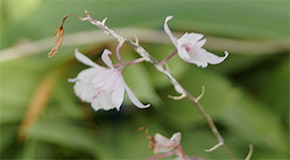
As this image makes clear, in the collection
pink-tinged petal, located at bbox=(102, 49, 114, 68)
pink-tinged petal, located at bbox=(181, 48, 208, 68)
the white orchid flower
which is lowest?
the white orchid flower

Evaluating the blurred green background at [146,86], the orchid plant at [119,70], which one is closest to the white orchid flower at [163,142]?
the orchid plant at [119,70]

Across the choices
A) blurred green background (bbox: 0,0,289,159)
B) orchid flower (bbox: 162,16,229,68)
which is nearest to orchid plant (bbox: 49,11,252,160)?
orchid flower (bbox: 162,16,229,68)

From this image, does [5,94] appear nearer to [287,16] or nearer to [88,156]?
[88,156]

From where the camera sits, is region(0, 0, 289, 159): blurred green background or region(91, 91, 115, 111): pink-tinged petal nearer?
region(91, 91, 115, 111): pink-tinged petal

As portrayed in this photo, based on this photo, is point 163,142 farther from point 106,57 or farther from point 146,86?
point 146,86

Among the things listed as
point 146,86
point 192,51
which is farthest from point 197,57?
point 146,86

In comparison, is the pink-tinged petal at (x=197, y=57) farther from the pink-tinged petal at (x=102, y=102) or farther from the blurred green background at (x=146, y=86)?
the blurred green background at (x=146, y=86)

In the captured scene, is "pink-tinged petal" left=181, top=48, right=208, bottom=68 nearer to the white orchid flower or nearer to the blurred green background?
the white orchid flower
